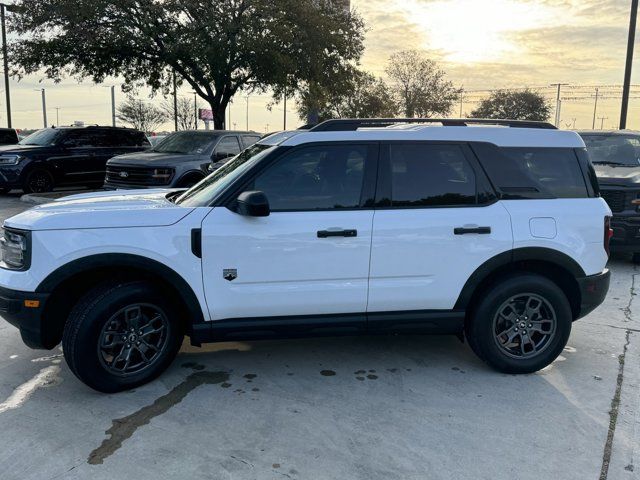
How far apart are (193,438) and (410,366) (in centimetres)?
184

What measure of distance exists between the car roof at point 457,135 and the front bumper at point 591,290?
1.03 metres

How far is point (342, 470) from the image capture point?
2928mm

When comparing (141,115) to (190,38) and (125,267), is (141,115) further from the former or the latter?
(125,267)

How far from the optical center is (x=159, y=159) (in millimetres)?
10711

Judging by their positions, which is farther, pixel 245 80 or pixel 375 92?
pixel 375 92

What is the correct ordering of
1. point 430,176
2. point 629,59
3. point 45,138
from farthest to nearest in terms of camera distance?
1. point 629,59
2. point 45,138
3. point 430,176

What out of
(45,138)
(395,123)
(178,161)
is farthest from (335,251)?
(45,138)

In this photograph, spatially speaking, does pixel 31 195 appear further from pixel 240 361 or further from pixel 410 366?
pixel 410 366

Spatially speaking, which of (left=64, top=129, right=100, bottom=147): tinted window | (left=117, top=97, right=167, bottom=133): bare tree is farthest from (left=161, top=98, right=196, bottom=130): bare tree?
(left=64, top=129, right=100, bottom=147): tinted window

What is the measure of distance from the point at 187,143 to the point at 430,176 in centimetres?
842

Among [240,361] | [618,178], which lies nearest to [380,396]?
[240,361]

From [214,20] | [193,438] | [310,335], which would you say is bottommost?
[193,438]

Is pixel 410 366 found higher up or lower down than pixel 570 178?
lower down

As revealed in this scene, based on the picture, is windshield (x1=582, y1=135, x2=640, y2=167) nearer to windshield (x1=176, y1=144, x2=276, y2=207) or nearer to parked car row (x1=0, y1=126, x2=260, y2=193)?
parked car row (x1=0, y1=126, x2=260, y2=193)
